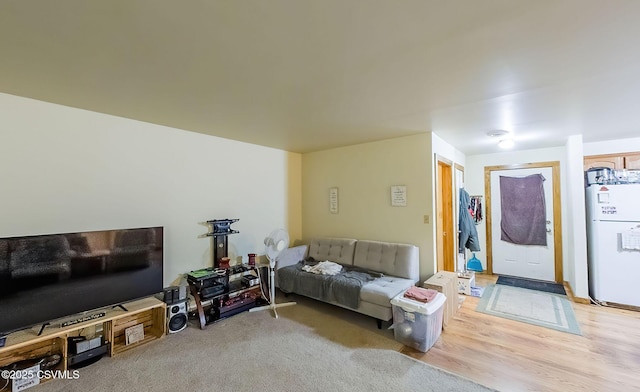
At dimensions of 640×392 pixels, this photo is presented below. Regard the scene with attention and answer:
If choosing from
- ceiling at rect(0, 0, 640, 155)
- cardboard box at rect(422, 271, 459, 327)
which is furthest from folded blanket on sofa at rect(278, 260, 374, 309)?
ceiling at rect(0, 0, 640, 155)

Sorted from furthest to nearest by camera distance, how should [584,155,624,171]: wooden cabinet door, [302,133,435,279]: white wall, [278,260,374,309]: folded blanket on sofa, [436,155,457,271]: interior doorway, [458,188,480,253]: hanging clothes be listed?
[458,188,480,253]: hanging clothes < [436,155,457,271]: interior doorway < [584,155,624,171]: wooden cabinet door < [302,133,435,279]: white wall < [278,260,374,309]: folded blanket on sofa

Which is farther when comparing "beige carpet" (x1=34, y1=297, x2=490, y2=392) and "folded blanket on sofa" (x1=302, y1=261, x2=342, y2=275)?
"folded blanket on sofa" (x1=302, y1=261, x2=342, y2=275)

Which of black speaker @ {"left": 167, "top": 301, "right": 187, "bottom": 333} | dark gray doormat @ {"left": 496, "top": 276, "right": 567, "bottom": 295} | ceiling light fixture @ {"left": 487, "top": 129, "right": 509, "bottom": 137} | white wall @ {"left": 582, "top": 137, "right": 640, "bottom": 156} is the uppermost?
ceiling light fixture @ {"left": 487, "top": 129, "right": 509, "bottom": 137}

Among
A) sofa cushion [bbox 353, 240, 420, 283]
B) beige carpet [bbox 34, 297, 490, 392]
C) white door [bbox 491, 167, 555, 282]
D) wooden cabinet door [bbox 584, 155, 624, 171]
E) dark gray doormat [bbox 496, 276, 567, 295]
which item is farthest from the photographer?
white door [bbox 491, 167, 555, 282]

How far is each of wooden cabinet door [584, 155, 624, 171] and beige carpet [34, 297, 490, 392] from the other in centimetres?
410

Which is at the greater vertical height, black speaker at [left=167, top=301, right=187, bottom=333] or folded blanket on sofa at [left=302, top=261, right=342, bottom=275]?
folded blanket on sofa at [left=302, top=261, right=342, bottom=275]

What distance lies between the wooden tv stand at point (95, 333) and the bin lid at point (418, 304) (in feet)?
7.89

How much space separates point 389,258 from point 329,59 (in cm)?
265

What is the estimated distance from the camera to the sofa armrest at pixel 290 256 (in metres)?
3.89

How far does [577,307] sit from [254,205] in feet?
15.2

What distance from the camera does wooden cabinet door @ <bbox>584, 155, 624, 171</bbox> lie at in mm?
3891

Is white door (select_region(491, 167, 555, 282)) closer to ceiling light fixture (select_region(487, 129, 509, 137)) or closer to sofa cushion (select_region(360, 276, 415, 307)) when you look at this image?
ceiling light fixture (select_region(487, 129, 509, 137))

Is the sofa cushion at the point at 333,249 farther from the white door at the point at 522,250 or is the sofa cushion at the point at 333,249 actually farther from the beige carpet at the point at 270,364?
the white door at the point at 522,250

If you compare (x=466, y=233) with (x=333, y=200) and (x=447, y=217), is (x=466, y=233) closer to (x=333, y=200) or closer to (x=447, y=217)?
(x=447, y=217)
